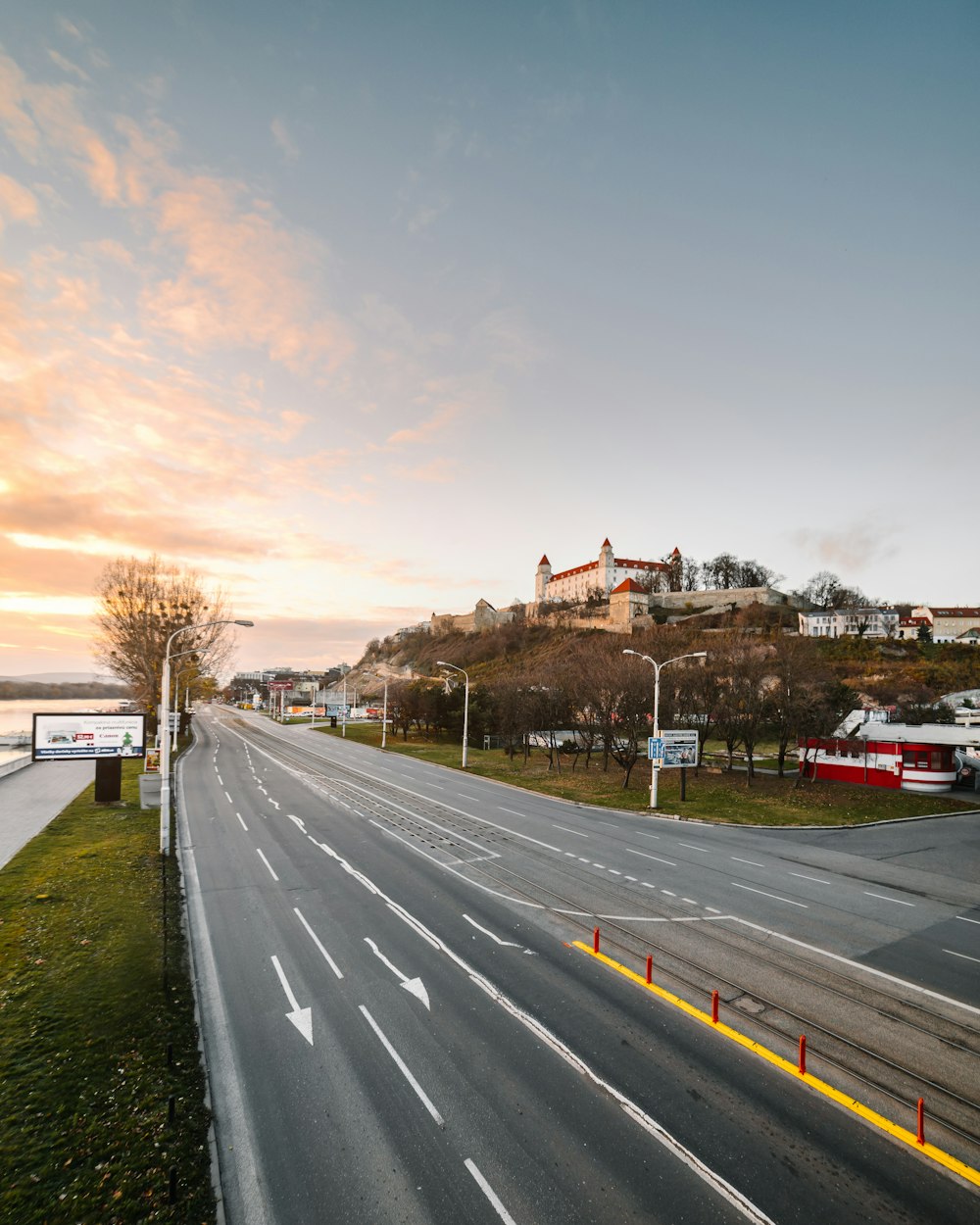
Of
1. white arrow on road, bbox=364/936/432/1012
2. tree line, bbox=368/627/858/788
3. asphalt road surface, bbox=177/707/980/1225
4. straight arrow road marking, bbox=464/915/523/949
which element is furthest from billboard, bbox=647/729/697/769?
white arrow on road, bbox=364/936/432/1012

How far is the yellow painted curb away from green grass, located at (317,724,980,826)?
68.9 ft

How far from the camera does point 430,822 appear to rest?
29.1m

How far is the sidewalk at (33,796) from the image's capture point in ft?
80.6

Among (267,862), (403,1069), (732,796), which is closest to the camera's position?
(403,1069)

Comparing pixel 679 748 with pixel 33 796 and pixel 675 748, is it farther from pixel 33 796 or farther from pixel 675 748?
pixel 33 796

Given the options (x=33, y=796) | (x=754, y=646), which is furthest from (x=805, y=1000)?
(x=754, y=646)

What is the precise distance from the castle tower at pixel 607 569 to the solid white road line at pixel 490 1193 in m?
171

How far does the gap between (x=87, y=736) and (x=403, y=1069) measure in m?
29.0

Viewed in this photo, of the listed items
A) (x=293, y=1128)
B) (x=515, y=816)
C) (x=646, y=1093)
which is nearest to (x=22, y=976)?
(x=293, y=1128)

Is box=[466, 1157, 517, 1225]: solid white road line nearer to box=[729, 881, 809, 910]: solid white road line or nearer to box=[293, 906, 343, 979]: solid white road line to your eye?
box=[293, 906, 343, 979]: solid white road line

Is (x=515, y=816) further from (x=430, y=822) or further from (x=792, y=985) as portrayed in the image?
(x=792, y=985)

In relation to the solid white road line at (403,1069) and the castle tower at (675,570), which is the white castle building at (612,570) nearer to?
the castle tower at (675,570)

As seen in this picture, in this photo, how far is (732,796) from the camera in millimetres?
38281

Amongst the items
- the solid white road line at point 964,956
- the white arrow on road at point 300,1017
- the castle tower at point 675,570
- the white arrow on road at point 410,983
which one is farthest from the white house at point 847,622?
the white arrow on road at point 300,1017
